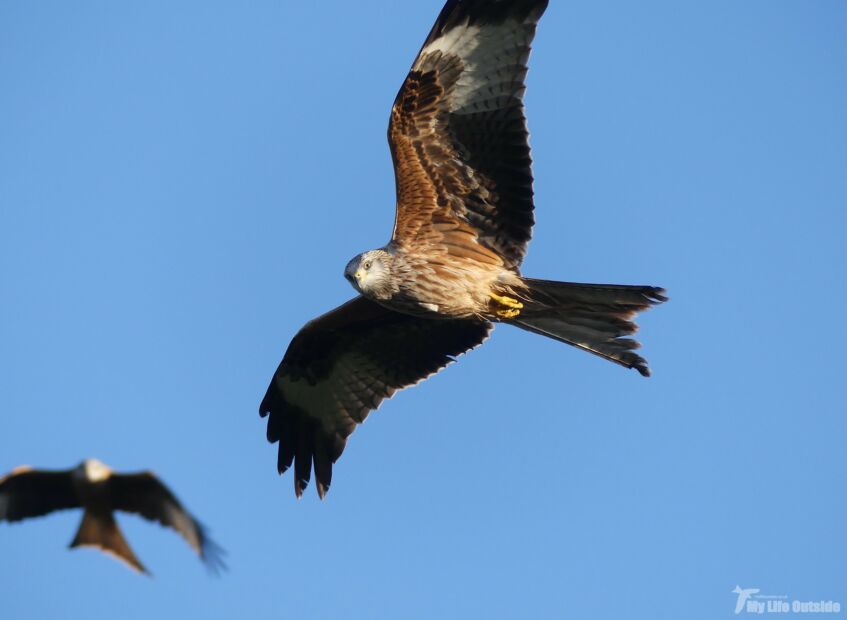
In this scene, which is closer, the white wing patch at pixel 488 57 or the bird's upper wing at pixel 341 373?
the white wing patch at pixel 488 57

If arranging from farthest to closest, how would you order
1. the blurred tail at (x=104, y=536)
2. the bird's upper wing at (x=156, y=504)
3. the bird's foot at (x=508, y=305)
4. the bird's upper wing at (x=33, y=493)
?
the bird's foot at (x=508, y=305) < the bird's upper wing at (x=33, y=493) < the blurred tail at (x=104, y=536) < the bird's upper wing at (x=156, y=504)

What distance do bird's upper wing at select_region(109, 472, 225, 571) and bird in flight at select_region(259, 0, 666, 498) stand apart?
7.96 ft

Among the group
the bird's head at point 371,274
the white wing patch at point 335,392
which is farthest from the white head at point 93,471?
the white wing patch at point 335,392

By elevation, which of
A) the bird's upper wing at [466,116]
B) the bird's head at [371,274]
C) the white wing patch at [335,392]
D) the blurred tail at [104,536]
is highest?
the bird's upper wing at [466,116]

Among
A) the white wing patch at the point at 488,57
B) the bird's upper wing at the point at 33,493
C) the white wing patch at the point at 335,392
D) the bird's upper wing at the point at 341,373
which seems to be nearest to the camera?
the bird's upper wing at the point at 33,493

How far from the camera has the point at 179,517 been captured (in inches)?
297

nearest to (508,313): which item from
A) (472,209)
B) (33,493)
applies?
(472,209)

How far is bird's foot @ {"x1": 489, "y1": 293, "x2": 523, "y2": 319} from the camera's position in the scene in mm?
9781

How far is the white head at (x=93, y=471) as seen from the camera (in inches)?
311

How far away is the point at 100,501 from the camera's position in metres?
7.97

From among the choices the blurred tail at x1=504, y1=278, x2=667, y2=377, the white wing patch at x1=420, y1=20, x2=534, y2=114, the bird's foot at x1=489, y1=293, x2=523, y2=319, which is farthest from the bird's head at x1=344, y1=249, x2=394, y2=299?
the white wing patch at x1=420, y1=20, x2=534, y2=114

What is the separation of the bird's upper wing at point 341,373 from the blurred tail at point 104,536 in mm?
3124

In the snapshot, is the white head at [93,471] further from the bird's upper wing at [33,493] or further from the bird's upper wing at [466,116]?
the bird's upper wing at [466,116]

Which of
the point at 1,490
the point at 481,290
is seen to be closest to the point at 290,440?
the point at 481,290
